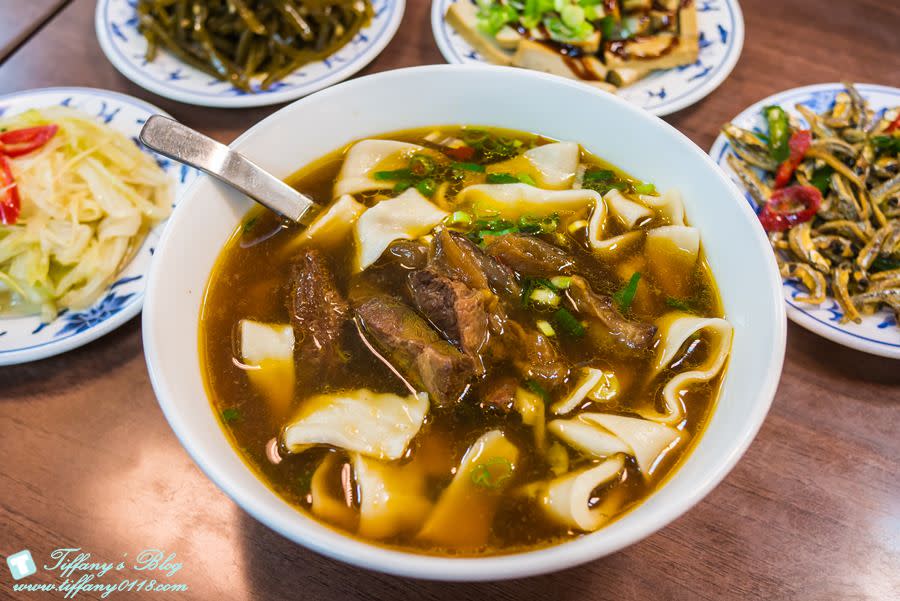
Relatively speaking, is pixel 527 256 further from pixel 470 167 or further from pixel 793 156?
pixel 793 156

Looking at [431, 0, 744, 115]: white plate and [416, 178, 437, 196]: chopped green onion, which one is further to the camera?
[431, 0, 744, 115]: white plate

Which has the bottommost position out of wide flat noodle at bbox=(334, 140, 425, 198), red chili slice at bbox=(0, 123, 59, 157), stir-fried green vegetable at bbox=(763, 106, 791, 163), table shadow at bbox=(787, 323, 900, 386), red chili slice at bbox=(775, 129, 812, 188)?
table shadow at bbox=(787, 323, 900, 386)

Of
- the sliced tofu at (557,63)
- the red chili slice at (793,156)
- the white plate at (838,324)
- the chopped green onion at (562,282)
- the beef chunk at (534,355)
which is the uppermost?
the sliced tofu at (557,63)

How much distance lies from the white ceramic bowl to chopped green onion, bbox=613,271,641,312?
27 cm

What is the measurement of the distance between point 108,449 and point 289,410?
2.87 feet

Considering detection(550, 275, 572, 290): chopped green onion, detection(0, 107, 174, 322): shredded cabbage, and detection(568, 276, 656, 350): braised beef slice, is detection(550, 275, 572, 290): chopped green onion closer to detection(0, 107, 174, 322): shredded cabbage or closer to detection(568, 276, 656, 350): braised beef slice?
detection(568, 276, 656, 350): braised beef slice

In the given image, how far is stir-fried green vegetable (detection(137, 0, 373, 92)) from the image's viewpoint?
3643 millimetres

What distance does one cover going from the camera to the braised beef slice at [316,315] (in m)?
2.11

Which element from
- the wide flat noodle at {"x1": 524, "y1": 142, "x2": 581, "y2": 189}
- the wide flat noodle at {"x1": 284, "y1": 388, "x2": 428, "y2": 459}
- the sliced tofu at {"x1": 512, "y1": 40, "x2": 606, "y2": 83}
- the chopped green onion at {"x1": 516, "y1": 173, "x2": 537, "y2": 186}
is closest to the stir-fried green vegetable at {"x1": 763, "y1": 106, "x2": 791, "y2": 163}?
the sliced tofu at {"x1": 512, "y1": 40, "x2": 606, "y2": 83}

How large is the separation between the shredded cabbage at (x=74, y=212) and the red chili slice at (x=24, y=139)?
30mm

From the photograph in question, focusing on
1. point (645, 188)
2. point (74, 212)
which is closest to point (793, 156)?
point (645, 188)

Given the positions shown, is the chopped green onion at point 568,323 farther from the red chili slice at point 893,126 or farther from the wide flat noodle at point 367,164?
the red chili slice at point 893,126

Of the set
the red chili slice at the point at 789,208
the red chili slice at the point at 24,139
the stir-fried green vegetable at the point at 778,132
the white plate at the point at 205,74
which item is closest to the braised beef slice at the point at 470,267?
the red chili slice at the point at 789,208

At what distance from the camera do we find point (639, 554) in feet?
6.61
